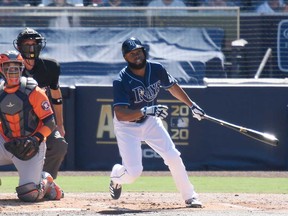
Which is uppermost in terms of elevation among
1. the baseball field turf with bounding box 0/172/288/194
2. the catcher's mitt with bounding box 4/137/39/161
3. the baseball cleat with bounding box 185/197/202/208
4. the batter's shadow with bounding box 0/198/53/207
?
the catcher's mitt with bounding box 4/137/39/161

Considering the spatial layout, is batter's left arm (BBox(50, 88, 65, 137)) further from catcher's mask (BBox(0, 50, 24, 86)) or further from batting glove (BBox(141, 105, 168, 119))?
batting glove (BBox(141, 105, 168, 119))

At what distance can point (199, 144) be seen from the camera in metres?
12.3

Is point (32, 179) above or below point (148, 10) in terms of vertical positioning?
below

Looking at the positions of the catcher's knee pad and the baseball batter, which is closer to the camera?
the baseball batter

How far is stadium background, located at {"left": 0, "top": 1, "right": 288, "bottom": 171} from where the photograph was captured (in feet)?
40.3

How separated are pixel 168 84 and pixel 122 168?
35.9 inches

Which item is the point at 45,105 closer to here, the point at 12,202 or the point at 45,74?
the point at 45,74

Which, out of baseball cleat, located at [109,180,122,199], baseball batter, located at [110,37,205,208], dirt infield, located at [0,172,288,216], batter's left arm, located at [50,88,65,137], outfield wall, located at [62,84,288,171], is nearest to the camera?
dirt infield, located at [0,172,288,216]

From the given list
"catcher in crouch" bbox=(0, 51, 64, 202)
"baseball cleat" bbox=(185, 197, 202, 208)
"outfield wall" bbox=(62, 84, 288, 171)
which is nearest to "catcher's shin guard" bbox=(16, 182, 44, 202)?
"catcher in crouch" bbox=(0, 51, 64, 202)

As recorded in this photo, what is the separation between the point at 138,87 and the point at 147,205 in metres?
1.12

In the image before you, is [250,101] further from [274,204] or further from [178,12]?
[274,204]

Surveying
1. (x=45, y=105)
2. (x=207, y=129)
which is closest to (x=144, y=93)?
(x=45, y=105)

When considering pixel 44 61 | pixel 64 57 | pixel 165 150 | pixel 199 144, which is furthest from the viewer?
pixel 64 57

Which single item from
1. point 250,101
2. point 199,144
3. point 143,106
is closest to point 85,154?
point 199,144
